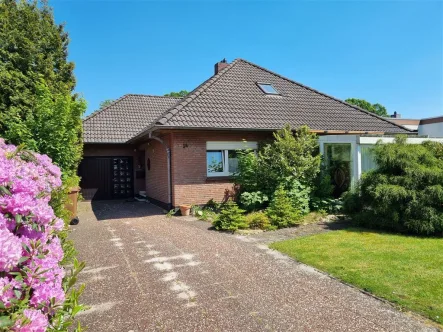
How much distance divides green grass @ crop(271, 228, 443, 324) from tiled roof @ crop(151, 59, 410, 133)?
19.1 ft

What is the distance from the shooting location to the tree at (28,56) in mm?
10070

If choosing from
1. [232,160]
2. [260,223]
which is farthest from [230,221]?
[232,160]

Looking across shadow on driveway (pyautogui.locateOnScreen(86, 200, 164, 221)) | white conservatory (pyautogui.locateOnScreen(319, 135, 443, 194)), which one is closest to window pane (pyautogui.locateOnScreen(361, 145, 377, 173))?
white conservatory (pyautogui.locateOnScreen(319, 135, 443, 194))

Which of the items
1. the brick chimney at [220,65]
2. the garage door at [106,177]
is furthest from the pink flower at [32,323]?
the brick chimney at [220,65]

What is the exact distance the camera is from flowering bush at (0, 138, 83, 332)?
1397 millimetres

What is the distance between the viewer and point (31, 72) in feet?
34.5

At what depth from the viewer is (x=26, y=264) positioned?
1.66 metres

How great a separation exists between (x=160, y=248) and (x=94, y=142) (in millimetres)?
10669

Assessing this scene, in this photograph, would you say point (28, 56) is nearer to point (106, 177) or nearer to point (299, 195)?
point (106, 177)

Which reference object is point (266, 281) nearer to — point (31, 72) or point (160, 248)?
point (160, 248)

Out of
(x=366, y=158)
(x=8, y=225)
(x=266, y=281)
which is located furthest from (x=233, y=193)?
(x=8, y=225)

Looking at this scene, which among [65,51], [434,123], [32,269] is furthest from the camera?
[434,123]

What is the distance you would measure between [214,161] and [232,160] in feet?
2.44

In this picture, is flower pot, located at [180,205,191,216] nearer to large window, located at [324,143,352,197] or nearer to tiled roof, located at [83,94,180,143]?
large window, located at [324,143,352,197]
